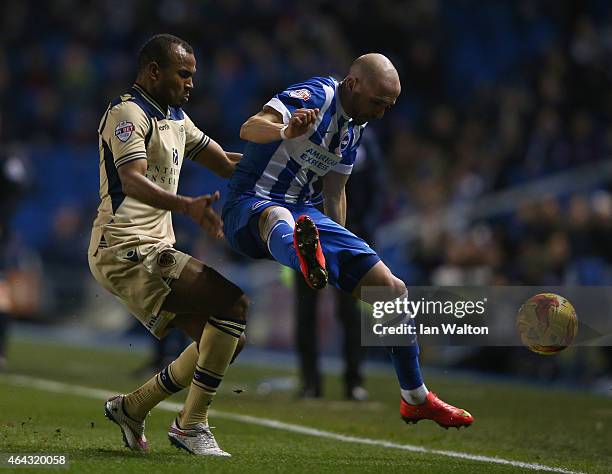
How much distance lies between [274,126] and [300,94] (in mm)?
423

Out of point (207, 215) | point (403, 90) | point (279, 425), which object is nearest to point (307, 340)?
point (279, 425)

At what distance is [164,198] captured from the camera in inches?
228

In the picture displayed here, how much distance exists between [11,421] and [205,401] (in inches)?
63.9

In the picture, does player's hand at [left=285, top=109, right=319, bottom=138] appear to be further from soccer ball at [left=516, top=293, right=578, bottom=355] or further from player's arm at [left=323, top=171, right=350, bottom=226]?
soccer ball at [left=516, top=293, right=578, bottom=355]

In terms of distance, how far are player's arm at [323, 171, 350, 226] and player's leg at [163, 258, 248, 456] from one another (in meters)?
1.06

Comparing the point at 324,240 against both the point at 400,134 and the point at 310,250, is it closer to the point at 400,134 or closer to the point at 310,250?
the point at 310,250

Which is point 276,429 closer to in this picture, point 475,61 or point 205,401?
point 205,401

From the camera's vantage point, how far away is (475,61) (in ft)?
65.3

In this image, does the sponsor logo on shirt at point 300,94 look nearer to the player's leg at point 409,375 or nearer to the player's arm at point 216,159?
the player's arm at point 216,159

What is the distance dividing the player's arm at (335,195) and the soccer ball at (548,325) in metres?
1.28

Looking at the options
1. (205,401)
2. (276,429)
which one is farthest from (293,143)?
(276,429)

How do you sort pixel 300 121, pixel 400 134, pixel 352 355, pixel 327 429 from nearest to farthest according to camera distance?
1. pixel 300 121
2. pixel 327 429
3. pixel 352 355
4. pixel 400 134

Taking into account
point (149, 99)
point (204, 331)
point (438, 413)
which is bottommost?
point (438, 413)

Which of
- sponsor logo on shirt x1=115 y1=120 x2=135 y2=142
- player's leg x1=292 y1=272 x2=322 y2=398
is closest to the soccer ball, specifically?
sponsor logo on shirt x1=115 y1=120 x2=135 y2=142
